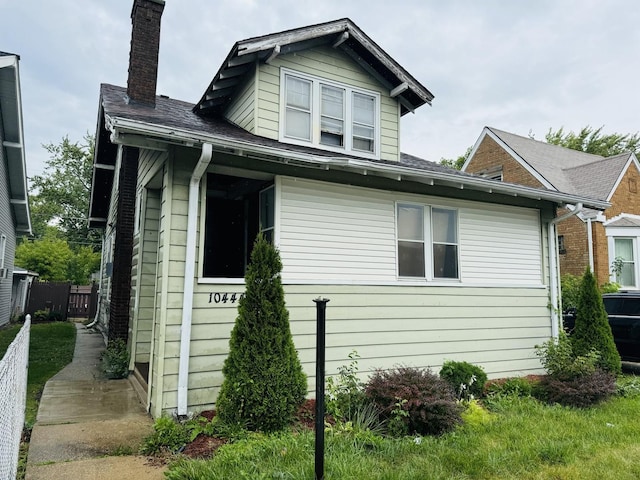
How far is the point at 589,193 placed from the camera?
15859mm

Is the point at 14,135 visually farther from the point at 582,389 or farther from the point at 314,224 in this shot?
the point at 582,389

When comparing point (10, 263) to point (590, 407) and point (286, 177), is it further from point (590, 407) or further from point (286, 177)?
point (590, 407)

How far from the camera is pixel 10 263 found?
16375 millimetres

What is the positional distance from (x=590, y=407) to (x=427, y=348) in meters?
2.23

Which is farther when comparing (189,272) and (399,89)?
(399,89)

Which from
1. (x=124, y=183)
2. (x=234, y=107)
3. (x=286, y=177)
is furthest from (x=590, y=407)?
(x=124, y=183)

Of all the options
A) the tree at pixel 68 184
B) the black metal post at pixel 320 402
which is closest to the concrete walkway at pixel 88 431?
the black metal post at pixel 320 402

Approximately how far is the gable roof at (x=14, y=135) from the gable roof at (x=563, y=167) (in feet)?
52.2

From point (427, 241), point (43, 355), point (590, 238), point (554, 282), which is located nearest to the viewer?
point (427, 241)

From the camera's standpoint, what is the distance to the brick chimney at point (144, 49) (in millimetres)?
8562

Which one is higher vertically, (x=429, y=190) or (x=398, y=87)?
(x=398, y=87)

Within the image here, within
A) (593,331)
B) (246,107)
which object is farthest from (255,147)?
(593,331)

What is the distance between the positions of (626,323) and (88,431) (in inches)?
367

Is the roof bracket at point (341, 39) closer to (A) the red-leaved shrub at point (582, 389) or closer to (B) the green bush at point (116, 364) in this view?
(A) the red-leaved shrub at point (582, 389)
